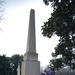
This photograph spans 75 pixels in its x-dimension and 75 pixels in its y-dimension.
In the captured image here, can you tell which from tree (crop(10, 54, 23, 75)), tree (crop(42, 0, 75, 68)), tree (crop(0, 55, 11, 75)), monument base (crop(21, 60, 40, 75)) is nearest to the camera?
tree (crop(42, 0, 75, 68))

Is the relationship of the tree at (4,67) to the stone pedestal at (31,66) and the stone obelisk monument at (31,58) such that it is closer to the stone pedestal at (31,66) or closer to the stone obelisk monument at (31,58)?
the stone obelisk monument at (31,58)

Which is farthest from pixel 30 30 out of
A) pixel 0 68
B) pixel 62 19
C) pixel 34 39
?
pixel 0 68

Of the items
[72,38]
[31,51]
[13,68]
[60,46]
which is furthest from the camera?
[13,68]

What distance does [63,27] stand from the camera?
6.97 meters

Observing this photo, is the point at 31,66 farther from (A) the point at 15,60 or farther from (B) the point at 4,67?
(A) the point at 15,60

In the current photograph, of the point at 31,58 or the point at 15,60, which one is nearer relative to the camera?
the point at 31,58

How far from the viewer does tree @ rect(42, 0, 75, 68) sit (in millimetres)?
6734

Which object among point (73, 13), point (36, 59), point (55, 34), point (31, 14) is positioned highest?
point (31, 14)

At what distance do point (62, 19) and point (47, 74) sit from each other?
10.5 m

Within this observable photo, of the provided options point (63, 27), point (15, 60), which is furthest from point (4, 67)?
point (63, 27)

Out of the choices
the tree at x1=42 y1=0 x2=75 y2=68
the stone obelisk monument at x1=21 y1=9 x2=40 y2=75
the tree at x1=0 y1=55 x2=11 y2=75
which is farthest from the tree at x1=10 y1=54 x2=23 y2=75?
the tree at x1=42 y1=0 x2=75 y2=68

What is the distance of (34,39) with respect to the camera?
12.7 metres

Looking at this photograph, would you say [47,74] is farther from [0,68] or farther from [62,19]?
[0,68]

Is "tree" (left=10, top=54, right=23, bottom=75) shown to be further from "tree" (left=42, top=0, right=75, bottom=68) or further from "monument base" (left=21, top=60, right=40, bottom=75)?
"tree" (left=42, top=0, right=75, bottom=68)
